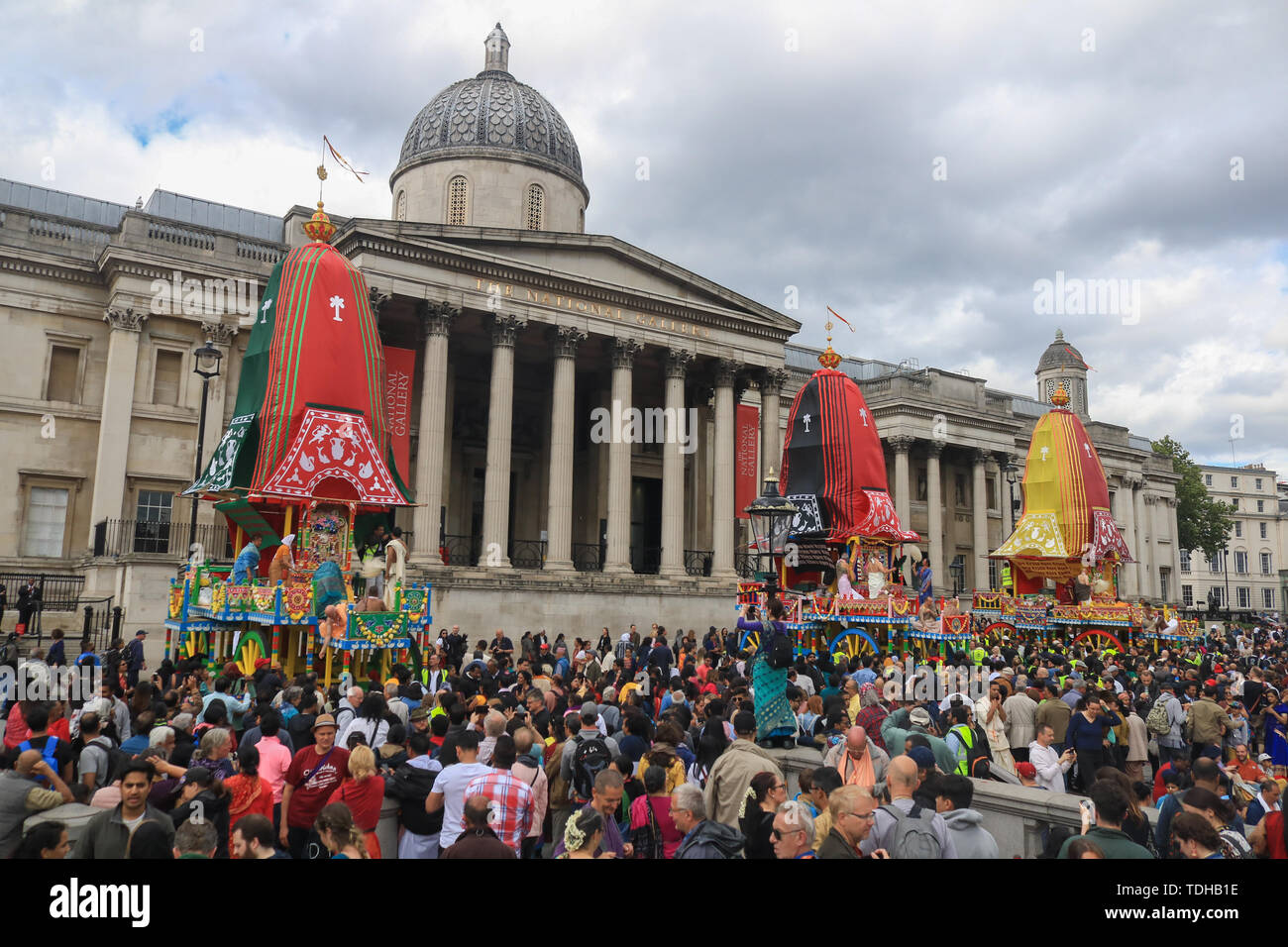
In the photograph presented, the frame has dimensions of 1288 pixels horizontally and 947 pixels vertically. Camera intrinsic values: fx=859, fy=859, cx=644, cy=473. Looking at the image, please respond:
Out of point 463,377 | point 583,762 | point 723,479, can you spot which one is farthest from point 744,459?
point 583,762

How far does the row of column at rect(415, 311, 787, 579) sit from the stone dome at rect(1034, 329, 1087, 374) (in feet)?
148

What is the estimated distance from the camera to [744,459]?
3391 centimetres

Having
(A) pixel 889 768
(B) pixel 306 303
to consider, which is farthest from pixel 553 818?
(B) pixel 306 303

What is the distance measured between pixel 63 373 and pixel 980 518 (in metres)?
43.3

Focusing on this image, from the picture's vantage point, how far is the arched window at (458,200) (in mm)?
33156

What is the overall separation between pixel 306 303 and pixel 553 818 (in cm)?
1324

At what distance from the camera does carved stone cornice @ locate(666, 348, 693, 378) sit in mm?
32156

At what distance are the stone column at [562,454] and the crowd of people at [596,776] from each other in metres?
17.2

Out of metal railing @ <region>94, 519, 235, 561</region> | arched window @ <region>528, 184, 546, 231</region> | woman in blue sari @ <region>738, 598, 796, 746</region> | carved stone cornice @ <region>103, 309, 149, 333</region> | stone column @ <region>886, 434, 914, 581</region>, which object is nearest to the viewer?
woman in blue sari @ <region>738, 598, 796, 746</region>

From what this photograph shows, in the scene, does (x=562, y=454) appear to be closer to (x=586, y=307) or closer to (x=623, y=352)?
(x=623, y=352)

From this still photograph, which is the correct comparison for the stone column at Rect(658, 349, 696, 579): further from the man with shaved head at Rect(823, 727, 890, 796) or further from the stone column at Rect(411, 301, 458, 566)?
the man with shaved head at Rect(823, 727, 890, 796)

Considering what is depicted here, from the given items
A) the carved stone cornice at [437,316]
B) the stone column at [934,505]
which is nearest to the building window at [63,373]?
the carved stone cornice at [437,316]

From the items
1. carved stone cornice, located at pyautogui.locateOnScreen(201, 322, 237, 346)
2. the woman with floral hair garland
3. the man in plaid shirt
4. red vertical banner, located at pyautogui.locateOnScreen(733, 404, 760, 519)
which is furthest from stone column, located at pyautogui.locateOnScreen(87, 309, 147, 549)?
the woman with floral hair garland
